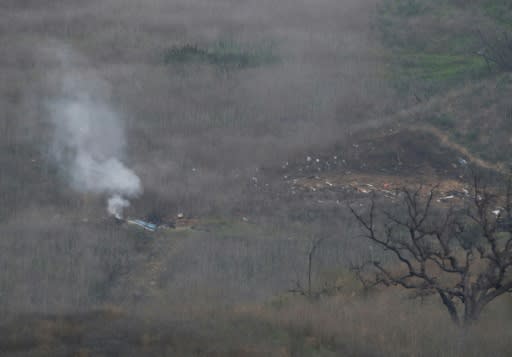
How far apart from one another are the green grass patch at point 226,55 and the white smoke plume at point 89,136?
145 inches

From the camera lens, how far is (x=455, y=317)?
11.0 metres

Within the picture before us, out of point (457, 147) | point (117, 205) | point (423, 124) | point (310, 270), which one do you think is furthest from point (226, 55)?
point (310, 270)

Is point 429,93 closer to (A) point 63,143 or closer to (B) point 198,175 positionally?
(B) point 198,175

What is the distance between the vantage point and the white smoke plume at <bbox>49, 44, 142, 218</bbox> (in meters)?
21.6

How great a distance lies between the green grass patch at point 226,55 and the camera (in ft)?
96.6

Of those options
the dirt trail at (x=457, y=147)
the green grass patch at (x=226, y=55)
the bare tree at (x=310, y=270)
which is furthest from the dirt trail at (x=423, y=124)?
the bare tree at (x=310, y=270)

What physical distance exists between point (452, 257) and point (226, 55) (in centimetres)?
2032

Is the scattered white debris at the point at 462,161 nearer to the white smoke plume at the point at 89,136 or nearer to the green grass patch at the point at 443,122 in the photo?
the green grass patch at the point at 443,122

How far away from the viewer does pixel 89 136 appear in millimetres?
24281

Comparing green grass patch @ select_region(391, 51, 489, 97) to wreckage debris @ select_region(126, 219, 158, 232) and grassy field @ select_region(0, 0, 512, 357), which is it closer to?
grassy field @ select_region(0, 0, 512, 357)

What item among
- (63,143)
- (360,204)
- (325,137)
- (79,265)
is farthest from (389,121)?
(79,265)

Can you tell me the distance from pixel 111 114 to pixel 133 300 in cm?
1187

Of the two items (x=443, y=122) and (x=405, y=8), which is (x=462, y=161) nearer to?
(x=443, y=122)

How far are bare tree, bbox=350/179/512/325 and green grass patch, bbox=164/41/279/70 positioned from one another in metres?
11.4
